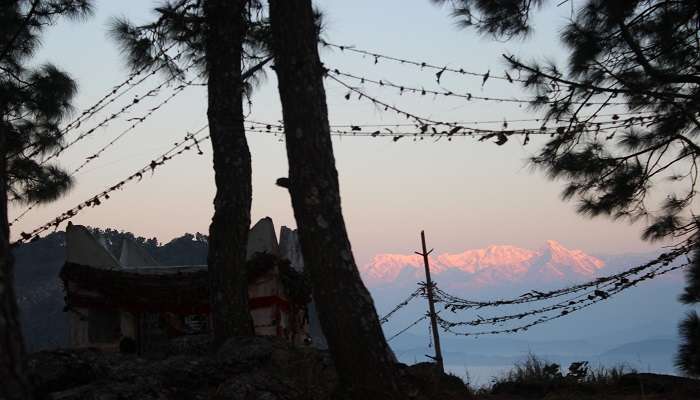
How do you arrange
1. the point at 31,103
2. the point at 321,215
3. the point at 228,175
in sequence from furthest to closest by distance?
the point at 31,103, the point at 228,175, the point at 321,215

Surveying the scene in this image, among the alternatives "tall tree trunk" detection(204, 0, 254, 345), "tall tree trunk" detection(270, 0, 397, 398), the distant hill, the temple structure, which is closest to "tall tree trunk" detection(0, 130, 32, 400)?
"tall tree trunk" detection(270, 0, 397, 398)

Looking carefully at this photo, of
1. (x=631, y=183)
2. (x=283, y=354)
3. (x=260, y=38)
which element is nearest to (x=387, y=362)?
(x=283, y=354)

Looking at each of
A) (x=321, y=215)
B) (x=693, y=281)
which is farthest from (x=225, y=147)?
(x=693, y=281)

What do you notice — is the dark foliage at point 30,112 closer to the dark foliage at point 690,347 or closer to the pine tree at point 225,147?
the pine tree at point 225,147

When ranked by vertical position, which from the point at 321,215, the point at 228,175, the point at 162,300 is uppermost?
the point at 228,175

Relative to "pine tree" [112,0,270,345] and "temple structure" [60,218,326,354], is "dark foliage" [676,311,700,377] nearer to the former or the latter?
"pine tree" [112,0,270,345]

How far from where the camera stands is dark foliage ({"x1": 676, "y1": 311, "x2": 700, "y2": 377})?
8.00 metres

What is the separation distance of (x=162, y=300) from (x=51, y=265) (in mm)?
65211

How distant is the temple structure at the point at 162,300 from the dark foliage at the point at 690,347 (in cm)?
836

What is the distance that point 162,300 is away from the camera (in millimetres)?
14328

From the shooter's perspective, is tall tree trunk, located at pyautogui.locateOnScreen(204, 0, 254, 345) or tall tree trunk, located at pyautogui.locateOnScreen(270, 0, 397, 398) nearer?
tall tree trunk, located at pyautogui.locateOnScreen(270, 0, 397, 398)

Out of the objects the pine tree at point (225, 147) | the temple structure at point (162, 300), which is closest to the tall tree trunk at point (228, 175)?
the pine tree at point (225, 147)

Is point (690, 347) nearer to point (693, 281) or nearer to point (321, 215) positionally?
point (693, 281)

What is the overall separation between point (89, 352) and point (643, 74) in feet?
26.1
